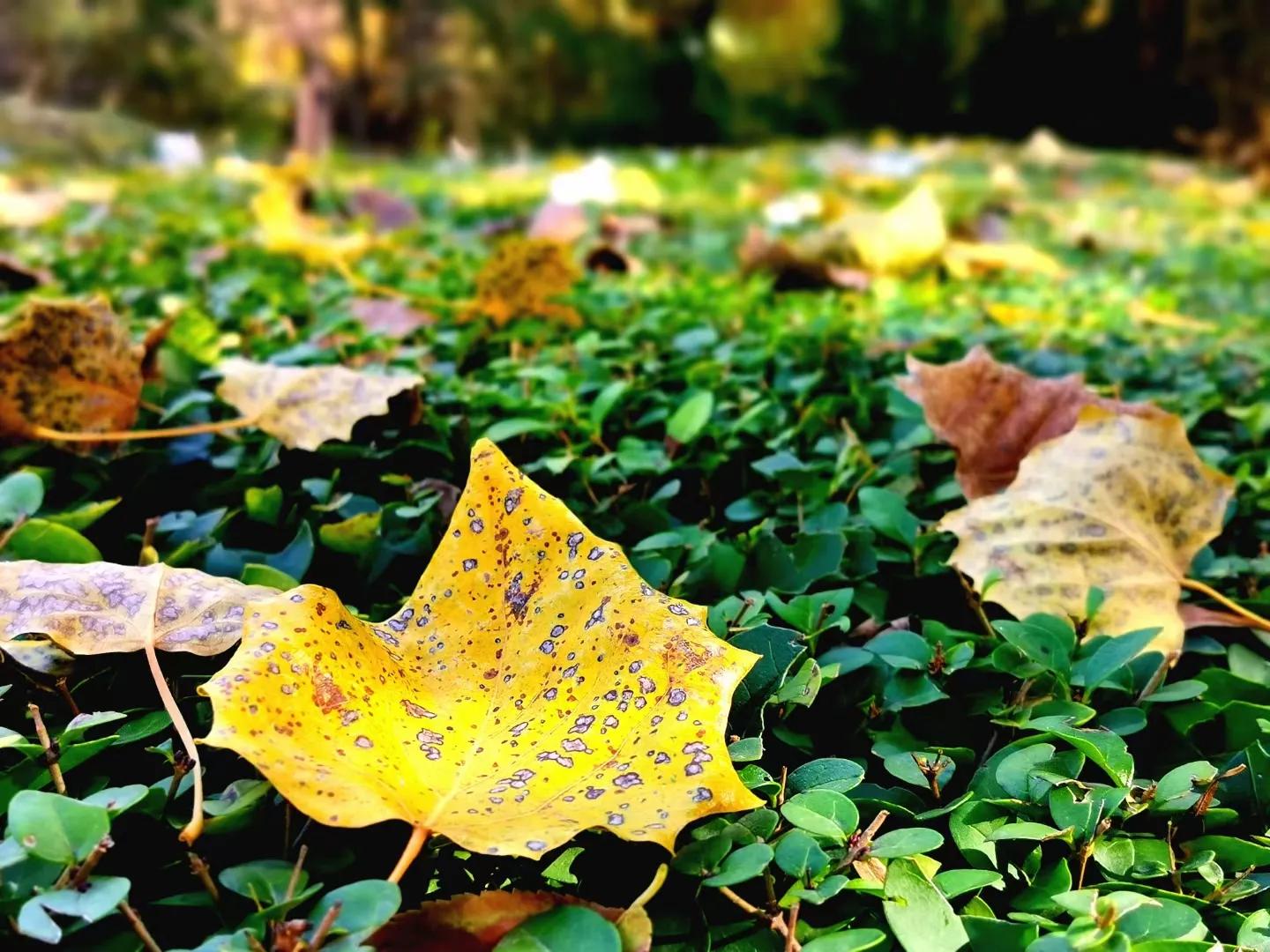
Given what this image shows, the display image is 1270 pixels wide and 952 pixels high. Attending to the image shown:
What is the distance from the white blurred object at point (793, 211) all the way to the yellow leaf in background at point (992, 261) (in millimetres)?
775

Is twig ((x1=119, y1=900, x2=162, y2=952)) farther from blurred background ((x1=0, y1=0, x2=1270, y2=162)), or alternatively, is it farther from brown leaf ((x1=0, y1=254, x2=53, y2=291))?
blurred background ((x1=0, y1=0, x2=1270, y2=162))

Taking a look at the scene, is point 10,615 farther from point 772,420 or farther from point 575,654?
point 772,420

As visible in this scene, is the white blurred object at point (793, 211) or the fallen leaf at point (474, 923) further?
the white blurred object at point (793, 211)

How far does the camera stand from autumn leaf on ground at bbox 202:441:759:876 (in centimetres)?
52

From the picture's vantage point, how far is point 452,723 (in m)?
0.62

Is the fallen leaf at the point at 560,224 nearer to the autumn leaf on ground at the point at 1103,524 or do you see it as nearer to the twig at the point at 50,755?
the autumn leaf on ground at the point at 1103,524

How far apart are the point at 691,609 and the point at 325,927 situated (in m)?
0.27

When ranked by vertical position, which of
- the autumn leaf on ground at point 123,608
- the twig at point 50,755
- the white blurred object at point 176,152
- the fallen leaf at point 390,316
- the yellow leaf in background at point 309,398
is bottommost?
the white blurred object at point 176,152

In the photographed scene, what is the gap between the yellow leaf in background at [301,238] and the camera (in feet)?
6.75

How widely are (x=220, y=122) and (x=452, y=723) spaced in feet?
23.2

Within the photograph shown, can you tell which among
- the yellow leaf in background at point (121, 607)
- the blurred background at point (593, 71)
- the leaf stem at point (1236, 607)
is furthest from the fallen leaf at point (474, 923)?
the blurred background at point (593, 71)

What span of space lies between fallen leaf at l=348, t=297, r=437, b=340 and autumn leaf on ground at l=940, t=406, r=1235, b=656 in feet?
2.98

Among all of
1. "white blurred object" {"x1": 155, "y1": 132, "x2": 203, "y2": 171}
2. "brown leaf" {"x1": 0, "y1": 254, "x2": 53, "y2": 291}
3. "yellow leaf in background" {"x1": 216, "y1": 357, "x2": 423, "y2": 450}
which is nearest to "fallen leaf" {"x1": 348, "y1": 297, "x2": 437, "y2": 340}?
"yellow leaf in background" {"x1": 216, "y1": 357, "x2": 423, "y2": 450}

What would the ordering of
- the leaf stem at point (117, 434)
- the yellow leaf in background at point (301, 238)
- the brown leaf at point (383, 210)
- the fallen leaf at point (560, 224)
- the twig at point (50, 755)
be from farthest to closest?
the brown leaf at point (383, 210), the fallen leaf at point (560, 224), the yellow leaf in background at point (301, 238), the leaf stem at point (117, 434), the twig at point (50, 755)
